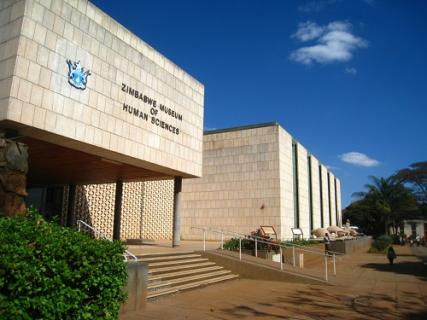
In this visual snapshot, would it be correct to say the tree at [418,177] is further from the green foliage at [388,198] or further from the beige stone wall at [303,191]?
the beige stone wall at [303,191]

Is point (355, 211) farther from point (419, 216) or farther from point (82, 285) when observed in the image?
point (82, 285)

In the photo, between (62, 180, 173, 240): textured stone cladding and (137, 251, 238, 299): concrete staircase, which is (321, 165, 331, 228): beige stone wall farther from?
(137, 251, 238, 299): concrete staircase

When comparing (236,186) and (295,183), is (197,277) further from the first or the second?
(295,183)

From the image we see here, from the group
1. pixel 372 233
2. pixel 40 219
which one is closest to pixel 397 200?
pixel 372 233

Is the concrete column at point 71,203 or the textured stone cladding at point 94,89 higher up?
the textured stone cladding at point 94,89

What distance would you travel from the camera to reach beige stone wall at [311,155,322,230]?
109 feet

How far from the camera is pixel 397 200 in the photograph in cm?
4312

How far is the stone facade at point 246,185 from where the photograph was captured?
2378cm

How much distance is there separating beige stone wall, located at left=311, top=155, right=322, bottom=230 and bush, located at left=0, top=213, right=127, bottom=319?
1160 inches

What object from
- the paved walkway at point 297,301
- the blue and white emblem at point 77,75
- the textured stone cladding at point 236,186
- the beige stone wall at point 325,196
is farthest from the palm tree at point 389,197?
the blue and white emblem at point 77,75

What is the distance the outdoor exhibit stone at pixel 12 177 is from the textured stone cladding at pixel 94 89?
0.74 metres

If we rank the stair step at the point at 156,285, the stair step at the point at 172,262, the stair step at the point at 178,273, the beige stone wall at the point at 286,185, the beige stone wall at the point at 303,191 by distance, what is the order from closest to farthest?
1. the stair step at the point at 156,285
2. the stair step at the point at 178,273
3. the stair step at the point at 172,262
4. the beige stone wall at the point at 286,185
5. the beige stone wall at the point at 303,191

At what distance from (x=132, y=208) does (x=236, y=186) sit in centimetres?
708

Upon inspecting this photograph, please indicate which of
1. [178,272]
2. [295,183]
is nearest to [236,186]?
[295,183]
